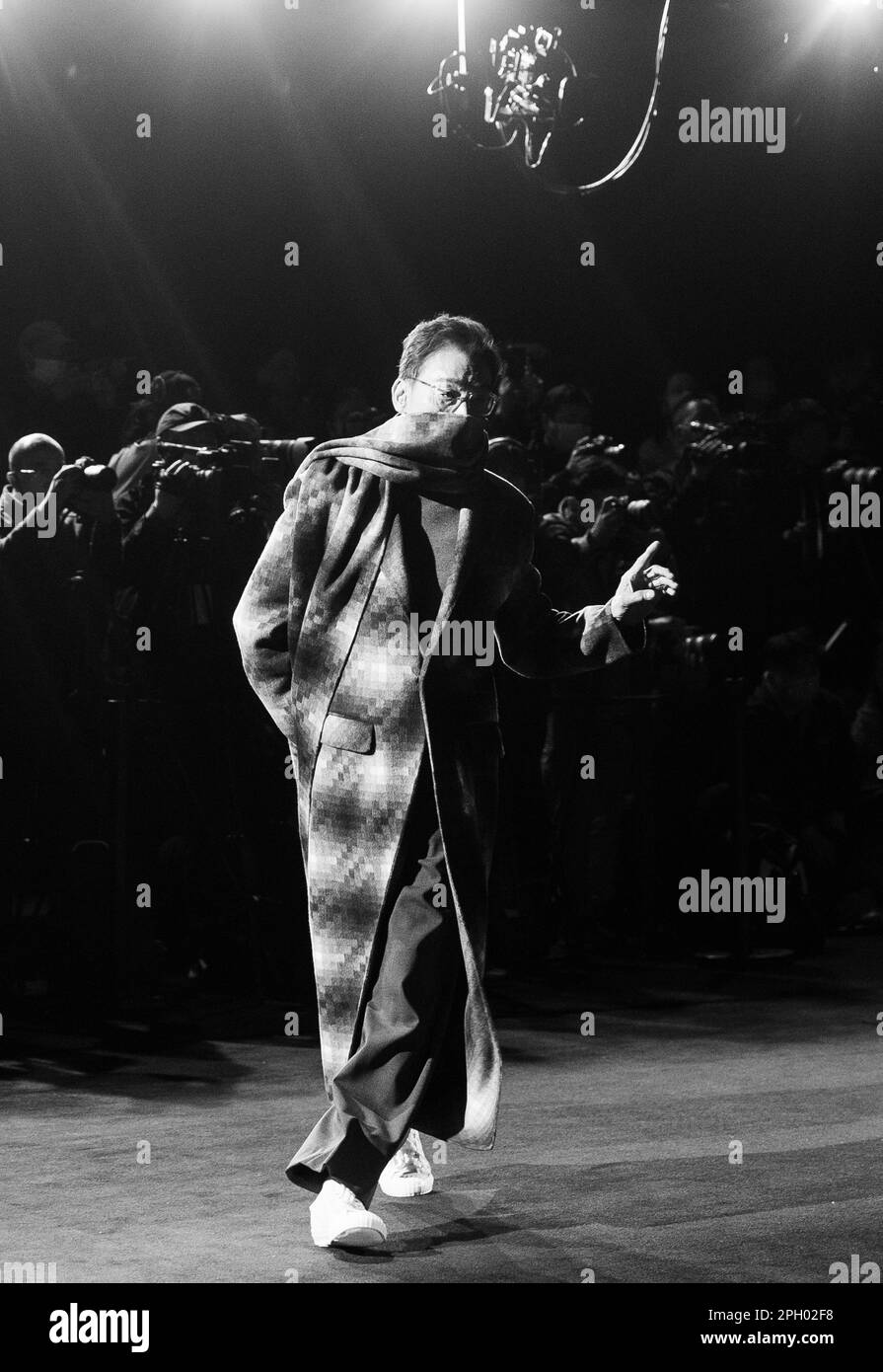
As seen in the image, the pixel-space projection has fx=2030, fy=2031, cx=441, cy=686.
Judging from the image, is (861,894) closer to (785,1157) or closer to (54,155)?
(785,1157)

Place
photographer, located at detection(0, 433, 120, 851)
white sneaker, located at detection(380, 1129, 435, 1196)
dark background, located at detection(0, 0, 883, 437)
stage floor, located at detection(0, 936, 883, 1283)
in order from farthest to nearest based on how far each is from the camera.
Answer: dark background, located at detection(0, 0, 883, 437)
photographer, located at detection(0, 433, 120, 851)
white sneaker, located at detection(380, 1129, 435, 1196)
stage floor, located at detection(0, 936, 883, 1283)

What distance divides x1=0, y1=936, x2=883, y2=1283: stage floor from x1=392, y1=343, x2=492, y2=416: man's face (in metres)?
1.68

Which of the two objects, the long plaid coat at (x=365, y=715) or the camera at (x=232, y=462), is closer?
the long plaid coat at (x=365, y=715)

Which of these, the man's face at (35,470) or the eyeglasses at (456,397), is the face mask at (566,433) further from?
the eyeglasses at (456,397)

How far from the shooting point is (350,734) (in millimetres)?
4109

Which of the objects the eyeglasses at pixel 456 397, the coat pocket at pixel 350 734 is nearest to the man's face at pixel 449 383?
the eyeglasses at pixel 456 397

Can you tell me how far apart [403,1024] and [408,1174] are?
643 millimetres

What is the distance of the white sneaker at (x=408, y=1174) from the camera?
176 inches

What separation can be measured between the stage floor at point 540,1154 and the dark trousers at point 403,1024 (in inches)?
8.1

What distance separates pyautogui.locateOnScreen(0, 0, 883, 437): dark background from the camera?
10.7m

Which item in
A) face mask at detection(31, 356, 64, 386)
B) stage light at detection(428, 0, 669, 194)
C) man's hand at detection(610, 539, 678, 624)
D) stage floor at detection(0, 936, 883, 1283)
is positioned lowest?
stage floor at detection(0, 936, 883, 1283)

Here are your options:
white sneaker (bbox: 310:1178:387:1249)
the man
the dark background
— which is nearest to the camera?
the man

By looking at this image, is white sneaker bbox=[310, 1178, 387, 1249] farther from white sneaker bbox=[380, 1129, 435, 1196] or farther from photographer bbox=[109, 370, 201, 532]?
photographer bbox=[109, 370, 201, 532]
